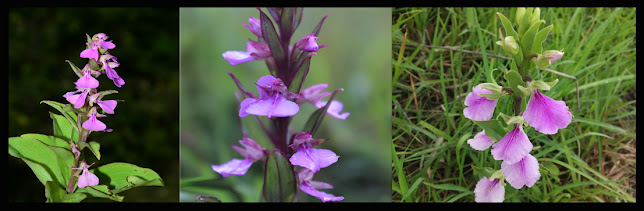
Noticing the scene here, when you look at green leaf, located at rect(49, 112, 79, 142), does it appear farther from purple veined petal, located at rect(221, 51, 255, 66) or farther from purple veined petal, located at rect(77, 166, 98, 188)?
purple veined petal, located at rect(221, 51, 255, 66)

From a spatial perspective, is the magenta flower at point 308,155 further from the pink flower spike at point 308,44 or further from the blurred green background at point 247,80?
the blurred green background at point 247,80

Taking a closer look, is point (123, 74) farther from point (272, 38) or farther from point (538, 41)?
point (538, 41)

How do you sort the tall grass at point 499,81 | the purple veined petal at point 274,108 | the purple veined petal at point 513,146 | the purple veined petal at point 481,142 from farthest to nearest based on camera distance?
the tall grass at point 499,81 → the purple veined petal at point 481,142 → the purple veined petal at point 513,146 → the purple veined petal at point 274,108

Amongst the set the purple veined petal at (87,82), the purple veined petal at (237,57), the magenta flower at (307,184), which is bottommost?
the magenta flower at (307,184)

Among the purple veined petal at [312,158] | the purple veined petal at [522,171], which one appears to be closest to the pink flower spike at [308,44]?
the purple veined petal at [312,158]

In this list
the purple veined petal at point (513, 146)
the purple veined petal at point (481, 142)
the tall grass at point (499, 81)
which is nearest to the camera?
the purple veined petal at point (513, 146)

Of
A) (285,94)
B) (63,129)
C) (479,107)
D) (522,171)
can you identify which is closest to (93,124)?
(63,129)
